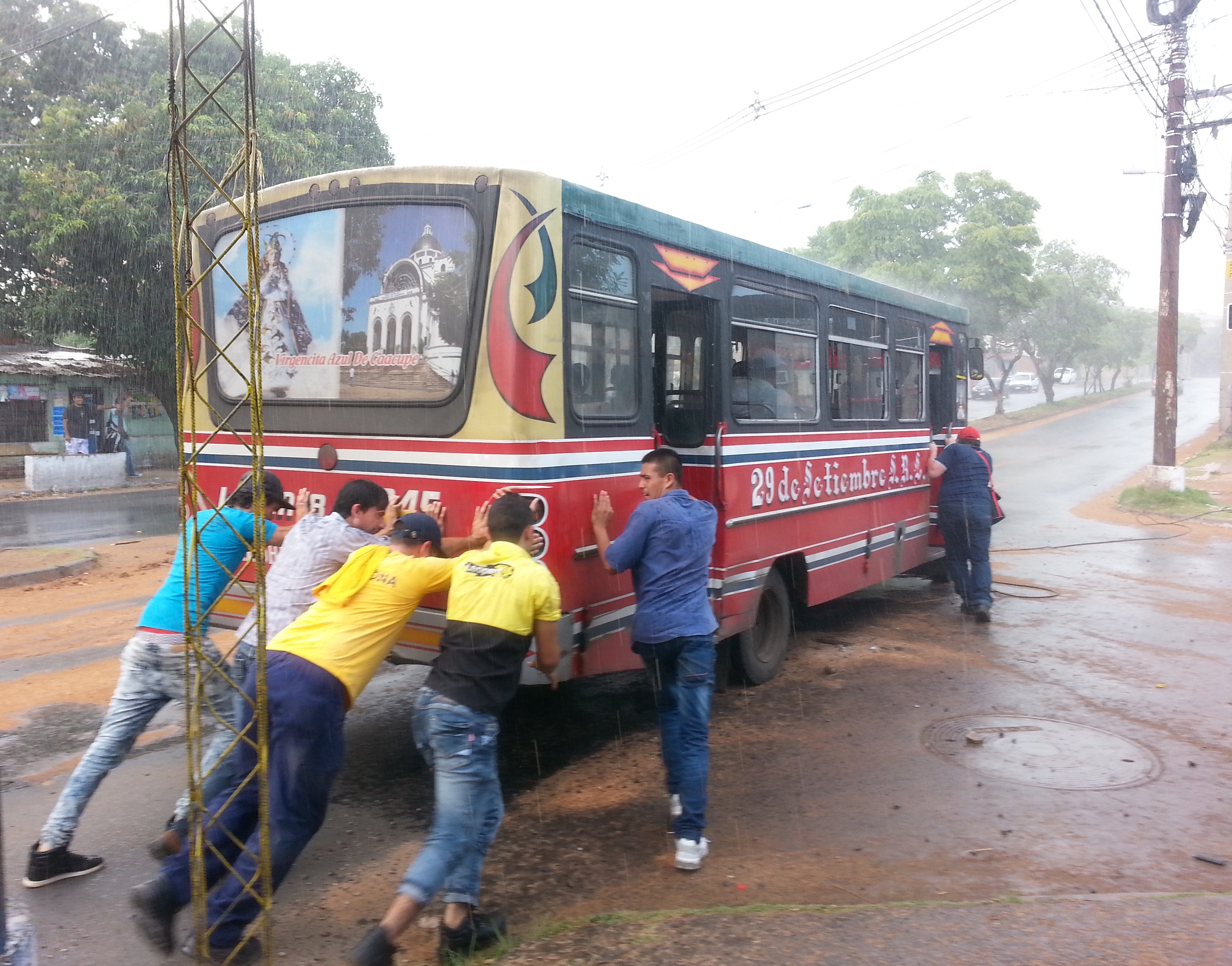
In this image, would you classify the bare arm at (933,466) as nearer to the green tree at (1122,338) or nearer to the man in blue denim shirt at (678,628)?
the man in blue denim shirt at (678,628)

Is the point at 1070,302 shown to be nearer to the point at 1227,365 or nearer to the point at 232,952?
the point at 1227,365

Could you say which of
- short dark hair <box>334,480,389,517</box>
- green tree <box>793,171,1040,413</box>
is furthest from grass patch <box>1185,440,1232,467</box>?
short dark hair <box>334,480,389,517</box>

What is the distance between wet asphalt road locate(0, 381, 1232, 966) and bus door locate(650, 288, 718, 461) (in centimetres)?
188

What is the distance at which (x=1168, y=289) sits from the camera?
60.6 ft

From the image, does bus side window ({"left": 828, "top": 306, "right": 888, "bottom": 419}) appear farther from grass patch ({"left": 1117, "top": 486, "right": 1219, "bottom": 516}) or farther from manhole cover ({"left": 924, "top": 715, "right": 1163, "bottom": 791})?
grass patch ({"left": 1117, "top": 486, "right": 1219, "bottom": 516})

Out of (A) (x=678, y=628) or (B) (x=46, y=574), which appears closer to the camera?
(A) (x=678, y=628)

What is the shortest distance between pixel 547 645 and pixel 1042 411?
47211mm

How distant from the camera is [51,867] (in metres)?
4.06

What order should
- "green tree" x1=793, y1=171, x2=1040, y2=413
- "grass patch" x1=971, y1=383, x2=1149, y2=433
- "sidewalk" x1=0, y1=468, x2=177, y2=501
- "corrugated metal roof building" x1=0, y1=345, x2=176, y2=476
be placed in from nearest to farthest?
"sidewalk" x1=0, y1=468, x2=177, y2=501, "corrugated metal roof building" x1=0, y1=345, x2=176, y2=476, "green tree" x1=793, y1=171, x2=1040, y2=413, "grass patch" x1=971, y1=383, x2=1149, y2=433

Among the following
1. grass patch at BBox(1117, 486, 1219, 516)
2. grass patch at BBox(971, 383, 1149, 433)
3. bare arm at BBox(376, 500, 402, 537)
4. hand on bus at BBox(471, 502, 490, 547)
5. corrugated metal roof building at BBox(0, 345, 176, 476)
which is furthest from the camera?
grass patch at BBox(971, 383, 1149, 433)

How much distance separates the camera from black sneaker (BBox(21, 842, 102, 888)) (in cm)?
405

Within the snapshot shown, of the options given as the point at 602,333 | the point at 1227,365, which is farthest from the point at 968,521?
the point at 1227,365

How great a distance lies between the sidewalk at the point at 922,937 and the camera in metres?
3.32

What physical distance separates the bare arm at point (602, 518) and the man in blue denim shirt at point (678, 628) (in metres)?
0.28
